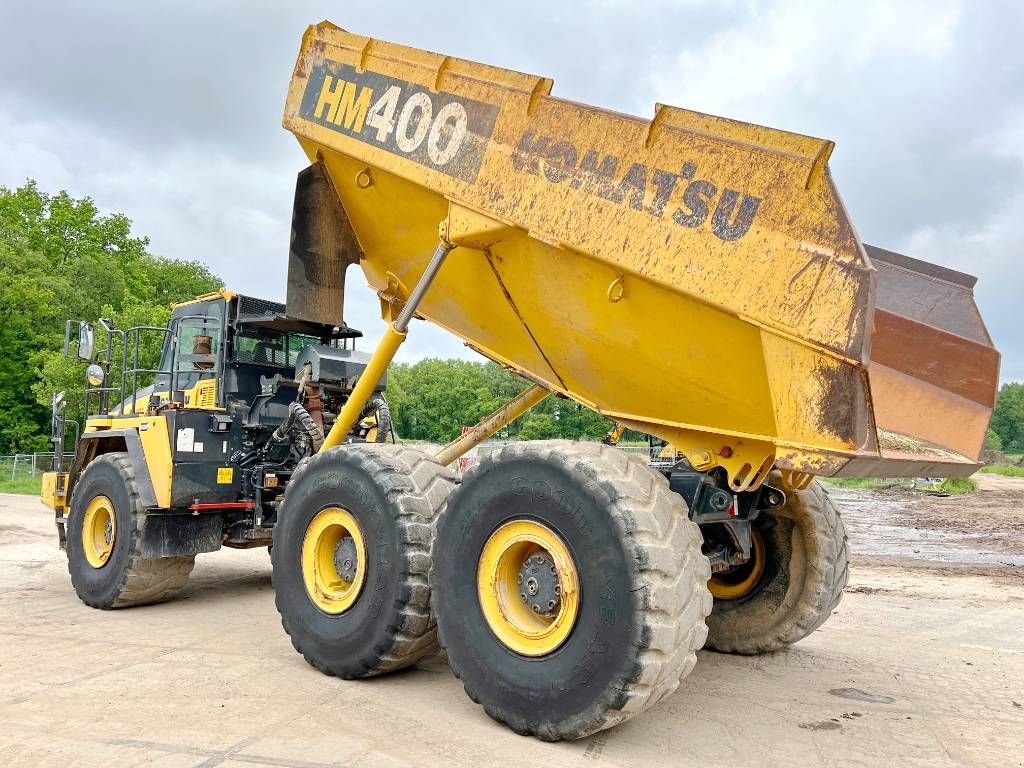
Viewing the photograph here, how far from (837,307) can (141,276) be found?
46406mm

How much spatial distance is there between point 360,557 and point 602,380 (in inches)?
69.9

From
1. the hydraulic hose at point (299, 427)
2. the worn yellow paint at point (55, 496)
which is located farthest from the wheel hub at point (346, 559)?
the worn yellow paint at point (55, 496)

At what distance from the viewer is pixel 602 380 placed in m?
4.64

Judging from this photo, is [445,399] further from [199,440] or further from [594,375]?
[594,375]

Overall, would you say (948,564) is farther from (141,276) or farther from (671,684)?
(141,276)

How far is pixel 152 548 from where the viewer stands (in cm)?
686

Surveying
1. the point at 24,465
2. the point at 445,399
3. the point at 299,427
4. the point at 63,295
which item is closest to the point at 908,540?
the point at 299,427

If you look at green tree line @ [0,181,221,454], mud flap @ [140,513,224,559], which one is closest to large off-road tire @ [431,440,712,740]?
mud flap @ [140,513,224,559]

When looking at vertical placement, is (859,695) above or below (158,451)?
below

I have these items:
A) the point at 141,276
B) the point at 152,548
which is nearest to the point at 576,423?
the point at 141,276

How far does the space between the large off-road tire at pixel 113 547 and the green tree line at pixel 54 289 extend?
72.0 ft

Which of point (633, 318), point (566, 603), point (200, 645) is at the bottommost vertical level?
point (200, 645)

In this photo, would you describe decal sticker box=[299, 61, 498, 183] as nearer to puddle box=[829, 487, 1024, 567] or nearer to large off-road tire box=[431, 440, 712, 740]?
large off-road tire box=[431, 440, 712, 740]

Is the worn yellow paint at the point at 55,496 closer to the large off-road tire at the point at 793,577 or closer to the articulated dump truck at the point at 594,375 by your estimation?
the articulated dump truck at the point at 594,375
